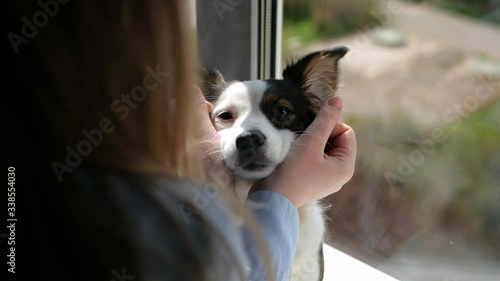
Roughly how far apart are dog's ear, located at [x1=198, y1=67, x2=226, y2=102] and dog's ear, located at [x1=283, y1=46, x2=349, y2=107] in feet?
0.43

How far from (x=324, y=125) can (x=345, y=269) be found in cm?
45

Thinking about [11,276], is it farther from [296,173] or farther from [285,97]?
[285,97]

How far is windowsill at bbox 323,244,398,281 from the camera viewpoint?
1.19 meters

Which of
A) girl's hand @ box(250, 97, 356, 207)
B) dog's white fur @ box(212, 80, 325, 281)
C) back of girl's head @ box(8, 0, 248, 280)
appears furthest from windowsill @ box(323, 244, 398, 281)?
back of girl's head @ box(8, 0, 248, 280)

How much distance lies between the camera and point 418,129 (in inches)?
42.7

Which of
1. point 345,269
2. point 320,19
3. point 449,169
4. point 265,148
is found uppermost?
point 320,19

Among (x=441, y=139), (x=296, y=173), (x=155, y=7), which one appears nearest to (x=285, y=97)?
(x=296, y=173)

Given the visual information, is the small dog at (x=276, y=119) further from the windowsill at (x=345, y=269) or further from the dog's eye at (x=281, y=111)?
the windowsill at (x=345, y=269)

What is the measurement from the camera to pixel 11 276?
622mm

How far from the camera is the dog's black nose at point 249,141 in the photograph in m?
0.91

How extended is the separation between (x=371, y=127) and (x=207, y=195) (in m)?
0.58

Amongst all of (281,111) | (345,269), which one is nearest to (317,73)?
(281,111)

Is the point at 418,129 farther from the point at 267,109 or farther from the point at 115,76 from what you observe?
the point at 115,76

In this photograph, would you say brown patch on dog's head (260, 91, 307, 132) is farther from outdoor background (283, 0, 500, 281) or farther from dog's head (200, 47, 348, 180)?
outdoor background (283, 0, 500, 281)
